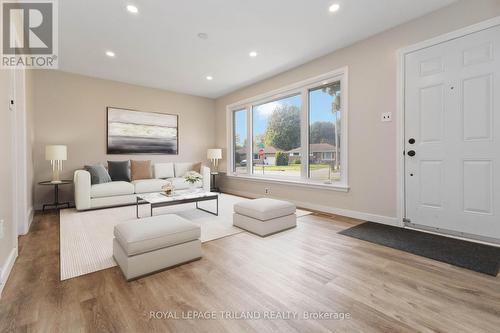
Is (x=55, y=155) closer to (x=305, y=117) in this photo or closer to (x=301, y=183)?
(x=301, y=183)

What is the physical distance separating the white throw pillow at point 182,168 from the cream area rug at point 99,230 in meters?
1.54

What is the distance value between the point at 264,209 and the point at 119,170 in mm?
3681

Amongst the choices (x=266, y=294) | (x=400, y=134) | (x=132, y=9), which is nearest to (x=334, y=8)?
(x=400, y=134)

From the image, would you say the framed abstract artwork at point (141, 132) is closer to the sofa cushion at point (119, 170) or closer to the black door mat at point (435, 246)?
the sofa cushion at point (119, 170)

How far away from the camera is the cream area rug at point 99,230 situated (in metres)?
2.09

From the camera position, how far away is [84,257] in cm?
221

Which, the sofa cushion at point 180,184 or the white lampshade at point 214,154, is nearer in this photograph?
the sofa cushion at point 180,184

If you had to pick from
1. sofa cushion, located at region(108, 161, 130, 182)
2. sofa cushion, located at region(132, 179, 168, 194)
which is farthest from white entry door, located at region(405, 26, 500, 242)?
sofa cushion, located at region(108, 161, 130, 182)

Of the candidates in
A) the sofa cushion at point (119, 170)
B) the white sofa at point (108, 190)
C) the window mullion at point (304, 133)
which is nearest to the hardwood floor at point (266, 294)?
the white sofa at point (108, 190)

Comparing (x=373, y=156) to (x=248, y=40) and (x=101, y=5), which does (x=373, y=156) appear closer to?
(x=248, y=40)

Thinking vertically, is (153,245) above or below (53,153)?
below

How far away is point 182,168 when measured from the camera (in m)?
5.91

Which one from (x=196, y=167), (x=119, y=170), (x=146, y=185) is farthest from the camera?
(x=196, y=167)

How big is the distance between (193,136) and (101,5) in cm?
404
